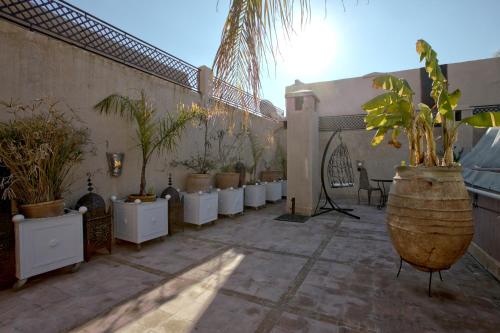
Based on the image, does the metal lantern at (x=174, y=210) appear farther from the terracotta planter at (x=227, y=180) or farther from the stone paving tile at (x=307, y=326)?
the stone paving tile at (x=307, y=326)

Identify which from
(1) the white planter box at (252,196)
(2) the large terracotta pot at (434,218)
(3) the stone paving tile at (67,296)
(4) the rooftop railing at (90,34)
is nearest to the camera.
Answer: (3) the stone paving tile at (67,296)

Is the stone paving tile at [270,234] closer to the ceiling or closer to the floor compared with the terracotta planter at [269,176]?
closer to the floor

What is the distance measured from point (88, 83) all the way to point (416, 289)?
4933 millimetres

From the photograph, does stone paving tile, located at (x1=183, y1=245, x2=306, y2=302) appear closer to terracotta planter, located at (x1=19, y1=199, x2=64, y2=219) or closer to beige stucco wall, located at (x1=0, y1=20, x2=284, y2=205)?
terracotta planter, located at (x1=19, y1=199, x2=64, y2=219)

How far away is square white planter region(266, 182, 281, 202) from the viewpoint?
794cm

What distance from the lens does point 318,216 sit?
630 centimetres

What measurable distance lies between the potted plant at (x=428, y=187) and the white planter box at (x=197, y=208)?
3357 millimetres

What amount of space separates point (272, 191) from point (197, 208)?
133 inches

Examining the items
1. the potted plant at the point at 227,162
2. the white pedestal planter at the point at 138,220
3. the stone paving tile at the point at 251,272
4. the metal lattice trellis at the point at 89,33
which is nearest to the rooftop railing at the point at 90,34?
the metal lattice trellis at the point at 89,33

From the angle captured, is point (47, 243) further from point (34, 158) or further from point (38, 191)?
point (34, 158)

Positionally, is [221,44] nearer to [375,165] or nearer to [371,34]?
[371,34]

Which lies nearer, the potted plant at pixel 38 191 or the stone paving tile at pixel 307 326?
the stone paving tile at pixel 307 326

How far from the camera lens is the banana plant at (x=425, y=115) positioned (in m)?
2.51

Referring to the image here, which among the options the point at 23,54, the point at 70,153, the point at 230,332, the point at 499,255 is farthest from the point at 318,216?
the point at 23,54
